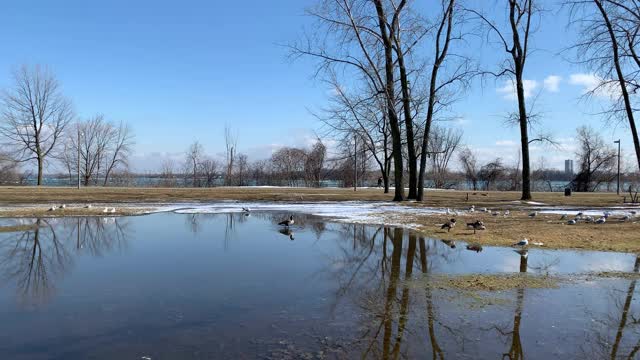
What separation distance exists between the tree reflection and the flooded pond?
0.20ft

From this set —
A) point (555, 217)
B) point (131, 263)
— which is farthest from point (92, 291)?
point (555, 217)

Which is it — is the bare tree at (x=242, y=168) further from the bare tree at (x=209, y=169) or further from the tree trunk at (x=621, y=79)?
the tree trunk at (x=621, y=79)

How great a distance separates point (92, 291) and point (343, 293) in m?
3.60

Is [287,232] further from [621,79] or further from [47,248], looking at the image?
[621,79]

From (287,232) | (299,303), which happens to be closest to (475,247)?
(287,232)

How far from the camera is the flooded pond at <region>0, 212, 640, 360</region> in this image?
191 inches

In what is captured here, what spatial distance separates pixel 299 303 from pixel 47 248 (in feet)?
23.3

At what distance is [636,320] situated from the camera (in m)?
5.85

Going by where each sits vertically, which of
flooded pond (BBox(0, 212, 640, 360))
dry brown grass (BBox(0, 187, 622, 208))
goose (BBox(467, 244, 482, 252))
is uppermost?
dry brown grass (BBox(0, 187, 622, 208))

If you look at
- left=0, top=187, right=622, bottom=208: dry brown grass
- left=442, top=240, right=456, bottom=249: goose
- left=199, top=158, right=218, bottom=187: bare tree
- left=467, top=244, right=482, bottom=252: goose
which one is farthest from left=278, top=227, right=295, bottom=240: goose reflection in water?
left=199, top=158, right=218, bottom=187: bare tree

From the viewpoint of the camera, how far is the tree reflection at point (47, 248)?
24.4ft

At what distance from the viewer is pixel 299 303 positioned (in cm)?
645

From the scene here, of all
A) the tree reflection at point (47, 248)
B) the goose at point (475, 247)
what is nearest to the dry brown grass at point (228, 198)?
the tree reflection at point (47, 248)

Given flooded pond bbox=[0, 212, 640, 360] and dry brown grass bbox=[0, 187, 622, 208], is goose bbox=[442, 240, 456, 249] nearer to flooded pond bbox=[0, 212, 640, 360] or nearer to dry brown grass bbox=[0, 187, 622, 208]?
flooded pond bbox=[0, 212, 640, 360]
